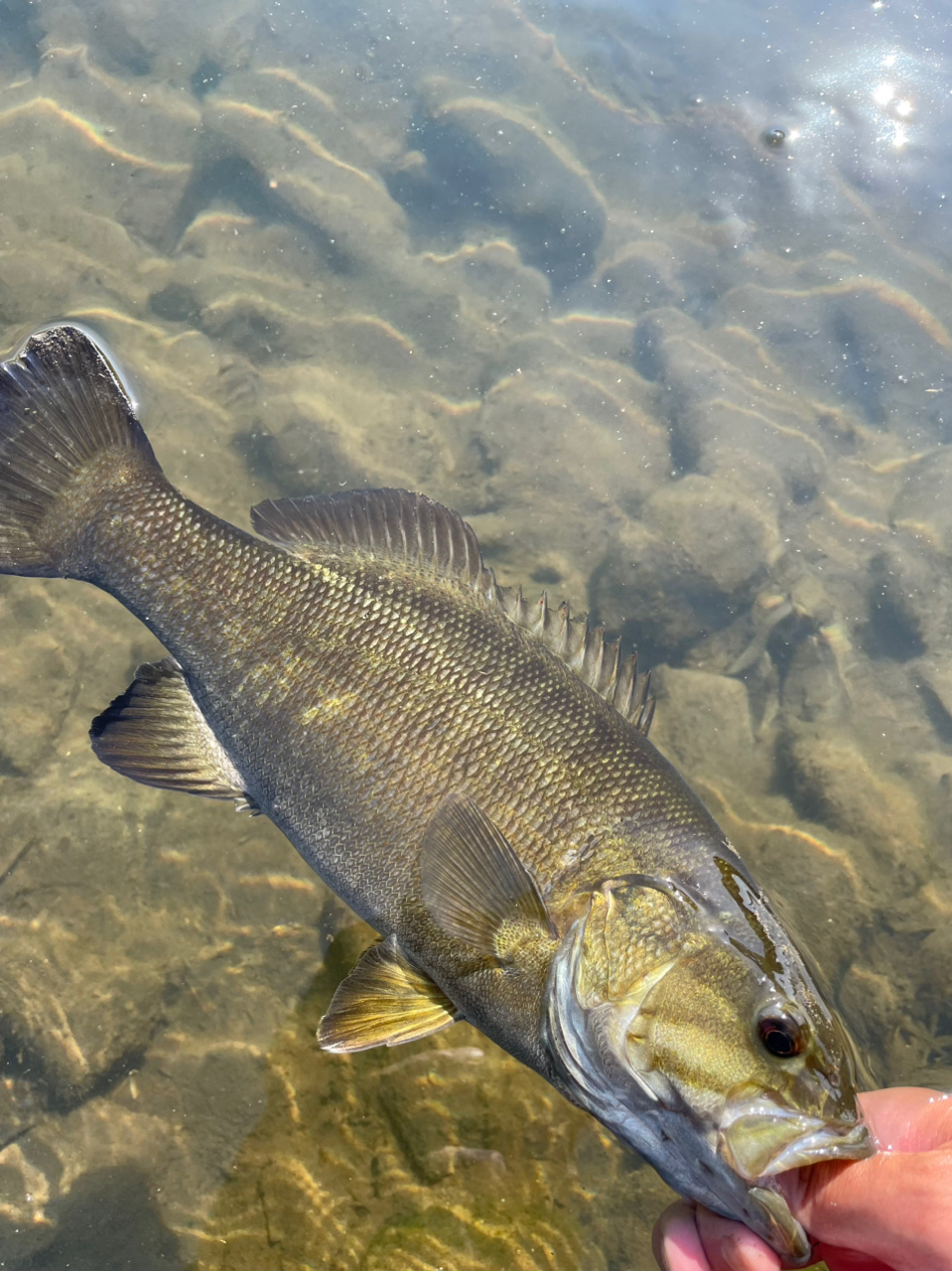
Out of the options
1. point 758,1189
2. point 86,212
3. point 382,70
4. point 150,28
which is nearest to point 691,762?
point 758,1189

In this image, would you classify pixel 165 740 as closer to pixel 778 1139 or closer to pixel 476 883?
pixel 476 883

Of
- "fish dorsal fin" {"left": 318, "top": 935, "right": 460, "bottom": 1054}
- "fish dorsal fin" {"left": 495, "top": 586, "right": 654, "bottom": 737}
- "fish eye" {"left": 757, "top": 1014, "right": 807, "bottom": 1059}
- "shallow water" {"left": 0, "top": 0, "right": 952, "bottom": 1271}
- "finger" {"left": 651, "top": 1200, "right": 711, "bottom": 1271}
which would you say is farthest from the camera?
"shallow water" {"left": 0, "top": 0, "right": 952, "bottom": 1271}

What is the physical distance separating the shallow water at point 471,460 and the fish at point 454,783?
1107 millimetres

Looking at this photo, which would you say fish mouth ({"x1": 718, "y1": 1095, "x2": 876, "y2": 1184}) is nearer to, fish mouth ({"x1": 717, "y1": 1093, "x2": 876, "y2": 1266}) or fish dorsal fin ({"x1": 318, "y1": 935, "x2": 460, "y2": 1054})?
fish mouth ({"x1": 717, "y1": 1093, "x2": 876, "y2": 1266})

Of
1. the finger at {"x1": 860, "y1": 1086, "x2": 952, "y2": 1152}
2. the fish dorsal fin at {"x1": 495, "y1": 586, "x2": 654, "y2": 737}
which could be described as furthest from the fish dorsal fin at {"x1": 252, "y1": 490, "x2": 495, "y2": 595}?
the finger at {"x1": 860, "y1": 1086, "x2": 952, "y2": 1152}

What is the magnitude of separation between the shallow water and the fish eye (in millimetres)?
1592

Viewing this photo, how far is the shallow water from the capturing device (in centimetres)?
296

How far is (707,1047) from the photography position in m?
1.70

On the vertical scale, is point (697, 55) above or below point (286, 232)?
above

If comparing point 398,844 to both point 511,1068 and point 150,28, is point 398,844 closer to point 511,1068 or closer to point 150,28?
point 511,1068

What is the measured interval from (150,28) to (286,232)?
2.77 metres

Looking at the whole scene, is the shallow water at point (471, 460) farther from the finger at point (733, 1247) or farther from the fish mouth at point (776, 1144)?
the fish mouth at point (776, 1144)

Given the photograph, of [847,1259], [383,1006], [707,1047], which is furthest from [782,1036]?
[383,1006]

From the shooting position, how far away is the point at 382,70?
6.70m
